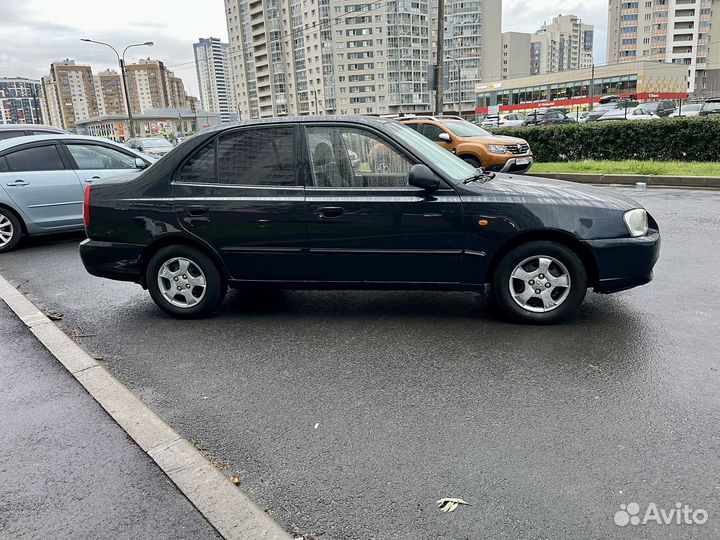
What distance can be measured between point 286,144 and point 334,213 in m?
0.73

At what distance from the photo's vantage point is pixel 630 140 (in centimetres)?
1464

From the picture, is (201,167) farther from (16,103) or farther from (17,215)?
(16,103)

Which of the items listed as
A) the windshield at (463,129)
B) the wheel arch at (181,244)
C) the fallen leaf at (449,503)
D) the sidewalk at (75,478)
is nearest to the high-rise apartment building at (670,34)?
the windshield at (463,129)

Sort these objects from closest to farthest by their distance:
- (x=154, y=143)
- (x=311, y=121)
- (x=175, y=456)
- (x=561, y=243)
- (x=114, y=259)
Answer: (x=175, y=456), (x=561, y=243), (x=311, y=121), (x=114, y=259), (x=154, y=143)

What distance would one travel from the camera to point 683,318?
4.65 meters

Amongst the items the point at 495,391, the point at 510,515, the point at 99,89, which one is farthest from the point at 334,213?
the point at 99,89

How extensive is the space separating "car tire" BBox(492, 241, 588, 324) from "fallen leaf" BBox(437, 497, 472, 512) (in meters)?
2.32

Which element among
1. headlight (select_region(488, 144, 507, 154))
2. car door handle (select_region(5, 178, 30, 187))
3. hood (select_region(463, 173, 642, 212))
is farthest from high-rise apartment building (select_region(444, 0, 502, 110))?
hood (select_region(463, 173, 642, 212))

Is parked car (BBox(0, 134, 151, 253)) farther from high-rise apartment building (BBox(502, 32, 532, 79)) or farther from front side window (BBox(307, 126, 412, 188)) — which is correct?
high-rise apartment building (BBox(502, 32, 532, 79))

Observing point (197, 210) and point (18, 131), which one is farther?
point (18, 131)

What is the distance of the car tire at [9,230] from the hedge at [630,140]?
1307 cm

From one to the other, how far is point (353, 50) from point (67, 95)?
7826 cm

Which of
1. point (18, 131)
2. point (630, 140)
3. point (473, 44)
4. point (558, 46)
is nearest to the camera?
point (18, 131)

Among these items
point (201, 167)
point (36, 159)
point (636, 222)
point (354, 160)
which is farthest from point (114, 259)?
point (36, 159)
